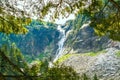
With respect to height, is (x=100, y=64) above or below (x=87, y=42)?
above

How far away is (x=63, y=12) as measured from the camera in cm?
1005

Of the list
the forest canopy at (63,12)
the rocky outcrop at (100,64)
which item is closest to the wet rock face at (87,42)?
the rocky outcrop at (100,64)

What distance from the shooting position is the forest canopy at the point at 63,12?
9.30 m

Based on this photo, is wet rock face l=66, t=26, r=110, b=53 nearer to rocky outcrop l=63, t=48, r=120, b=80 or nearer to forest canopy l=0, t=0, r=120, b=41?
rocky outcrop l=63, t=48, r=120, b=80

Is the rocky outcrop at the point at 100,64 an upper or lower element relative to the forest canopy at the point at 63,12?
lower

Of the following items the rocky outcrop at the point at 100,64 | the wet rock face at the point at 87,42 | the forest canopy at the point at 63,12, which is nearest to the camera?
the forest canopy at the point at 63,12

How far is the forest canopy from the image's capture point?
9.30m

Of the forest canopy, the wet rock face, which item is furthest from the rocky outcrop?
the forest canopy

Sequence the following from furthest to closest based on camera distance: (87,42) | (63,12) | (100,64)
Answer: (87,42) < (100,64) < (63,12)

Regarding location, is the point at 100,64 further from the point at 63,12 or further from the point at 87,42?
the point at 63,12

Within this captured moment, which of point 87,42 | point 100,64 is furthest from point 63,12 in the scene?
point 87,42

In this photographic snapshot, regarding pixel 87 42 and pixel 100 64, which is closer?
pixel 100 64

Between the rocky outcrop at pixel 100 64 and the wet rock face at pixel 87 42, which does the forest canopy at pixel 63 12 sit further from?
the wet rock face at pixel 87 42

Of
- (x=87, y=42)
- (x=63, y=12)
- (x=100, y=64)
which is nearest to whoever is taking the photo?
(x=63, y=12)
